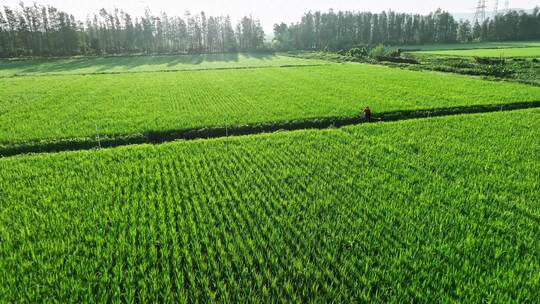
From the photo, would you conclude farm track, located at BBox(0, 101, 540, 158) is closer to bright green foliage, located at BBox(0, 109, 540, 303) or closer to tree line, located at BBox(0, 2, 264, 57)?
bright green foliage, located at BBox(0, 109, 540, 303)

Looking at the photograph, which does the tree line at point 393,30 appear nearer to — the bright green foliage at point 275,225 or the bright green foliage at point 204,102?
the bright green foliage at point 204,102

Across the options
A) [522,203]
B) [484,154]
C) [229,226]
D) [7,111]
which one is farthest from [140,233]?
[7,111]

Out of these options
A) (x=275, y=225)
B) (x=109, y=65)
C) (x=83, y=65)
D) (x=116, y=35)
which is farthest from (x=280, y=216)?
(x=116, y=35)

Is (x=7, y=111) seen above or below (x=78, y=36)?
below

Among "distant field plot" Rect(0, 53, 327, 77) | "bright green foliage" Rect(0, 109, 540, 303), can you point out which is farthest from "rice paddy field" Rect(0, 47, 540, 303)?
"distant field plot" Rect(0, 53, 327, 77)

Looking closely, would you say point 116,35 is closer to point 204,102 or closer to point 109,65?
point 109,65

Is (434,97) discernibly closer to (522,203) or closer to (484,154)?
(484,154)

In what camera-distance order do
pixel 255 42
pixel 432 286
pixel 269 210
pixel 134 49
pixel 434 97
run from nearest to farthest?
pixel 432 286 → pixel 269 210 → pixel 434 97 → pixel 134 49 → pixel 255 42
